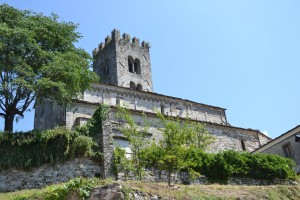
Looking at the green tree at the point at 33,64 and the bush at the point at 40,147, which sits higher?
the green tree at the point at 33,64

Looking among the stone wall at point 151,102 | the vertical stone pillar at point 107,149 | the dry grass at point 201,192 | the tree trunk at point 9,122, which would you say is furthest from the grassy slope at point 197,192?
the stone wall at point 151,102

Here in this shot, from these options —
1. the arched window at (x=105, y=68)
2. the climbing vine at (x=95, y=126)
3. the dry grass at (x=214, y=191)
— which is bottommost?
the dry grass at (x=214, y=191)

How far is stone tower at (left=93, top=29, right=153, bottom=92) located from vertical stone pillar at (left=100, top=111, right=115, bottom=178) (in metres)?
23.6

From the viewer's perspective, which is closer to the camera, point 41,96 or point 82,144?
point 82,144

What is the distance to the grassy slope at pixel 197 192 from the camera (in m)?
13.4

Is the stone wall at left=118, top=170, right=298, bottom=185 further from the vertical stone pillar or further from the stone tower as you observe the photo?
the stone tower

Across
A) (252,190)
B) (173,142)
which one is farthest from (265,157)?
(173,142)

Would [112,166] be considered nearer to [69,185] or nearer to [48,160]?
[48,160]

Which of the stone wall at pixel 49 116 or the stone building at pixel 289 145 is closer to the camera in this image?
the stone building at pixel 289 145

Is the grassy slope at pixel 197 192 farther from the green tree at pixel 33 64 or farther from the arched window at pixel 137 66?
the arched window at pixel 137 66

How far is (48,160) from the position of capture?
18234 millimetres

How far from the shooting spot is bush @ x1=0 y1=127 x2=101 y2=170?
17.8 meters

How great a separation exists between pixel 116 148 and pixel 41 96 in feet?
19.2

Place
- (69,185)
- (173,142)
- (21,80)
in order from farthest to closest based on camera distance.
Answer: (21,80), (173,142), (69,185)
